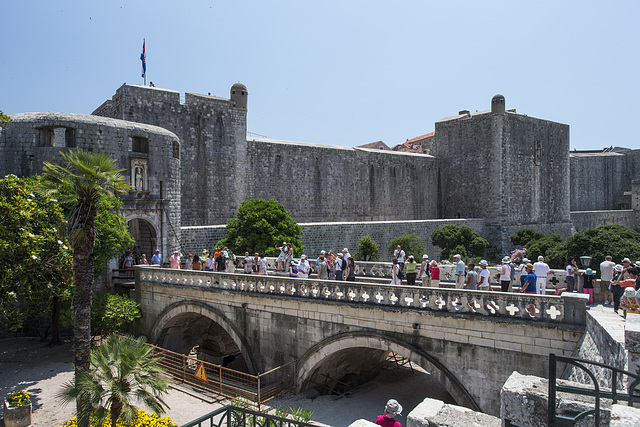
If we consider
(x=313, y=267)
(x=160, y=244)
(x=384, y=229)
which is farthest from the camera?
(x=384, y=229)

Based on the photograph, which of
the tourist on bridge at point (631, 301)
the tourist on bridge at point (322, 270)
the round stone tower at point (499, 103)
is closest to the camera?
the tourist on bridge at point (631, 301)

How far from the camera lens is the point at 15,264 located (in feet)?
36.0

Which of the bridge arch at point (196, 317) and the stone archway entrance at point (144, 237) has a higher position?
the stone archway entrance at point (144, 237)

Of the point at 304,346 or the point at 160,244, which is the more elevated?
the point at 160,244

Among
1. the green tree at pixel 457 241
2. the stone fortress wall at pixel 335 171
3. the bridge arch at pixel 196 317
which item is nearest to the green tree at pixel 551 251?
the green tree at pixel 457 241

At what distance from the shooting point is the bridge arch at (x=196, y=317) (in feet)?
43.0

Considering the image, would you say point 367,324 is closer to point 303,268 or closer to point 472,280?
point 472,280

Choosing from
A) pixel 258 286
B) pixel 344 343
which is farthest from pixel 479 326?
pixel 258 286

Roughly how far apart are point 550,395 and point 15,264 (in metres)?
11.8

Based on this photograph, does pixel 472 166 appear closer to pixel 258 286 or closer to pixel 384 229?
pixel 384 229

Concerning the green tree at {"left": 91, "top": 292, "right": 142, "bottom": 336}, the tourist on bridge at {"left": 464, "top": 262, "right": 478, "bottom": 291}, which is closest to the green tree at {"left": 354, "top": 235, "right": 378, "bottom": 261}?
the green tree at {"left": 91, "top": 292, "right": 142, "bottom": 336}

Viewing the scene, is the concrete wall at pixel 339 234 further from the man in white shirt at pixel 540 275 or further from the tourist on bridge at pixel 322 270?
the man in white shirt at pixel 540 275

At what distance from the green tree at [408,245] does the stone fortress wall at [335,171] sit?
2.38 feet

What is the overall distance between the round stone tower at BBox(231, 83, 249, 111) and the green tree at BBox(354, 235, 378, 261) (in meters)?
9.94
